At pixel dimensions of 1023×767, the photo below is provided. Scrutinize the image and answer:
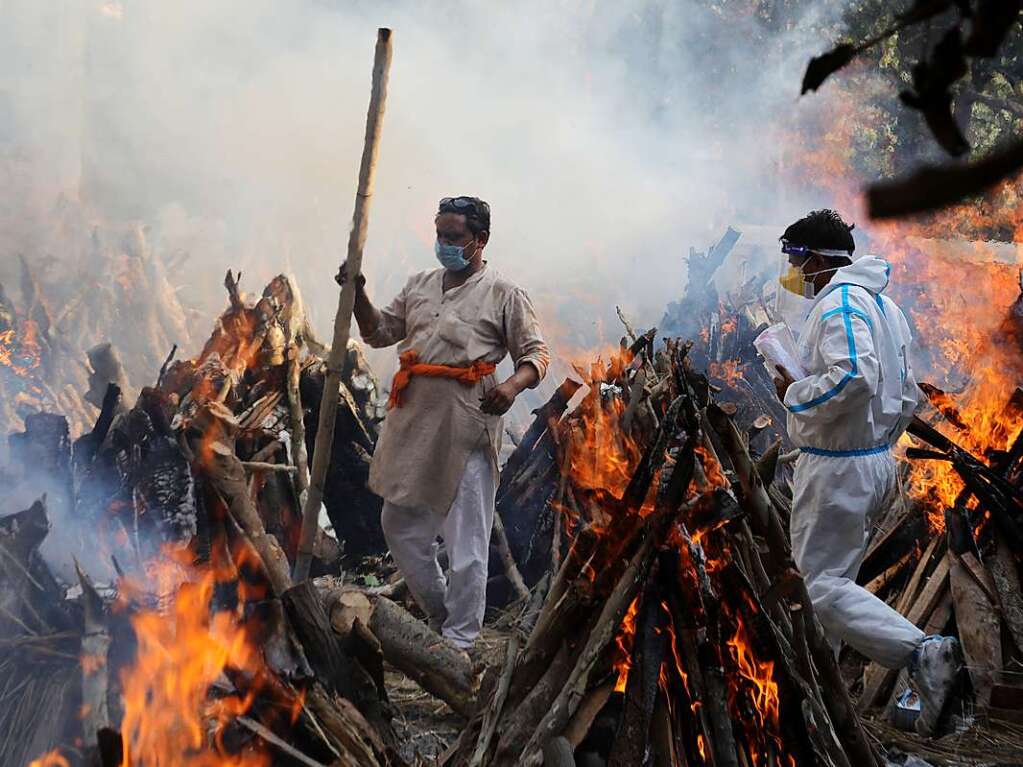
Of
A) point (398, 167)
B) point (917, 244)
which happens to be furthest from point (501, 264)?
point (917, 244)

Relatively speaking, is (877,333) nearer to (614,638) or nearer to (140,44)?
(614,638)

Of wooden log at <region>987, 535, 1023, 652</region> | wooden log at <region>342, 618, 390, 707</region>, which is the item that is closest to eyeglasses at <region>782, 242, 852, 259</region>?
wooden log at <region>987, 535, 1023, 652</region>

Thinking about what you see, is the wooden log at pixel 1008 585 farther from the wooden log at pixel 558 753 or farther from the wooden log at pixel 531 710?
the wooden log at pixel 558 753

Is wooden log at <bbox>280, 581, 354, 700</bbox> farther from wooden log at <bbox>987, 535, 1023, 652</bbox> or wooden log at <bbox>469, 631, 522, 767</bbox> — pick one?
wooden log at <bbox>987, 535, 1023, 652</bbox>

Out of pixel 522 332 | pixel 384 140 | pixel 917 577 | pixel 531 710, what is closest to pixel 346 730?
pixel 531 710

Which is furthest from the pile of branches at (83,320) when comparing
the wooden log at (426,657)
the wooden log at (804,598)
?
the wooden log at (804,598)

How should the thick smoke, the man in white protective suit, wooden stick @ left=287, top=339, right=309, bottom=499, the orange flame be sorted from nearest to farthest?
the man in white protective suit → wooden stick @ left=287, top=339, right=309, bottom=499 → the orange flame → the thick smoke

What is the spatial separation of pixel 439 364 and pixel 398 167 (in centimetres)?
1087

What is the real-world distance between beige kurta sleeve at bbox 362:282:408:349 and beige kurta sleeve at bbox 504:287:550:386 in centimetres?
56

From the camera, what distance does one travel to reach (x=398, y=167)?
47.1 ft

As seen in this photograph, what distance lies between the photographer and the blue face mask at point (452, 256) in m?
4.25

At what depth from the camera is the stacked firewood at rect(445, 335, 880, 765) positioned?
220cm

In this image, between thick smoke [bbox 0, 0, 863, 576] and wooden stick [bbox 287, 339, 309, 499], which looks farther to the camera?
thick smoke [bbox 0, 0, 863, 576]

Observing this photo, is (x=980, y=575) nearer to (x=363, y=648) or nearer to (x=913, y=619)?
(x=913, y=619)
